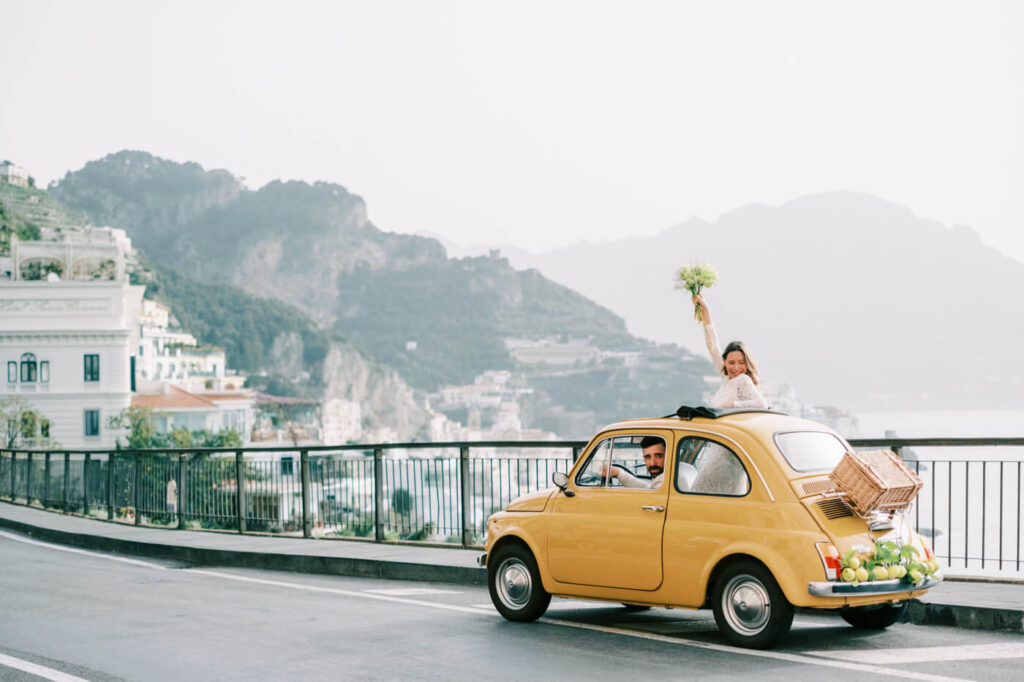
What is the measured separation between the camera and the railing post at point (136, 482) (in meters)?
21.9

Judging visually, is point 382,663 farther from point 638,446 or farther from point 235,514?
point 235,514

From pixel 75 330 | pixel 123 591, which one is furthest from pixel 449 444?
pixel 75 330

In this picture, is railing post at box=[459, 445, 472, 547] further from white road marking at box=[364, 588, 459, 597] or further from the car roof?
the car roof

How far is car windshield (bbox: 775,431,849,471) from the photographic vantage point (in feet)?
29.2

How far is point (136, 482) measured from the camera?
22062mm

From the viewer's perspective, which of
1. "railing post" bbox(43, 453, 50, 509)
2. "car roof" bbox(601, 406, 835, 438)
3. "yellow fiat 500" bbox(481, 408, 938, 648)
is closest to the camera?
"yellow fiat 500" bbox(481, 408, 938, 648)

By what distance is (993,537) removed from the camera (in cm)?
1180

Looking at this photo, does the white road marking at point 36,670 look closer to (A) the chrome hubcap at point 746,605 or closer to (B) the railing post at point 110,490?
Answer: (A) the chrome hubcap at point 746,605

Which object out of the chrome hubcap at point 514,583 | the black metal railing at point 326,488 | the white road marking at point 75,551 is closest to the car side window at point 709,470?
the chrome hubcap at point 514,583

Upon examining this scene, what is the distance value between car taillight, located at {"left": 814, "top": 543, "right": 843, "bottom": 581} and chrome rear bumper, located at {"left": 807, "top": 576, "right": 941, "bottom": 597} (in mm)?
60

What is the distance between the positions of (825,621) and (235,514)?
11.8 meters

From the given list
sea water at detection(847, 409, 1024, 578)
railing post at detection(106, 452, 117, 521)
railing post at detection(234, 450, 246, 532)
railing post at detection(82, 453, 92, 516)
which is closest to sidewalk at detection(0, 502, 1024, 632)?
railing post at detection(234, 450, 246, 532)

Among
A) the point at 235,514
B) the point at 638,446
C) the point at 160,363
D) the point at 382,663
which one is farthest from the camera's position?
the point at 160,363

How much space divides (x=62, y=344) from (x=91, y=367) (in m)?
3.72
